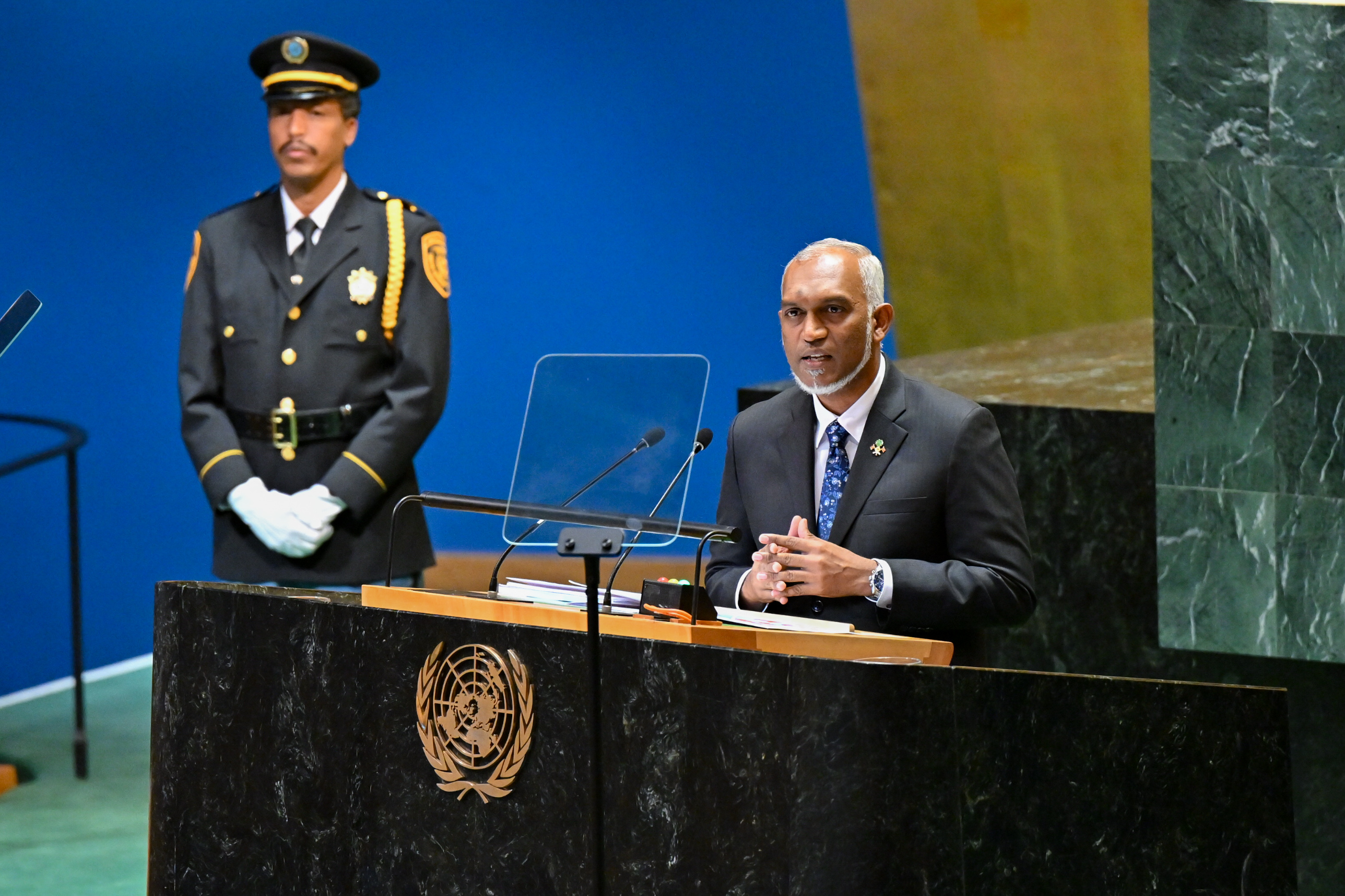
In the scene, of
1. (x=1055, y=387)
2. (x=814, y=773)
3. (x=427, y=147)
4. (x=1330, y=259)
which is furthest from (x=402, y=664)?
(x=427, y=147)

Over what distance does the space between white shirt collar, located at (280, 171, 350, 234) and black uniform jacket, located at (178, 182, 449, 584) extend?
0.02m

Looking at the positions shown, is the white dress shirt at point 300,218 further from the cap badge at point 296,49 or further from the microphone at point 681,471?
the microphone at point 681,471

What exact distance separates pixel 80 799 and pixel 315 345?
Result: 1.46 m

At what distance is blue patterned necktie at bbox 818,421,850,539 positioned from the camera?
296 centimetres

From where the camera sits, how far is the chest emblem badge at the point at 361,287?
14.1ft

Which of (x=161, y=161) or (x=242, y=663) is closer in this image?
(x=242, y=663)

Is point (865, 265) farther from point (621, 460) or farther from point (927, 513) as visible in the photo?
point (621, 460)

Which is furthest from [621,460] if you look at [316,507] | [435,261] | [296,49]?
[296,49]

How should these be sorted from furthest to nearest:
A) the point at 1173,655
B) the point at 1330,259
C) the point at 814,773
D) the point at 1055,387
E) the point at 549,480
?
the point at 1055,387 < the point at 1173,655 < the point at 1330,259 < the point at 549,480 < the point at 814,773

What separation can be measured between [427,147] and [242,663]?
3.51m

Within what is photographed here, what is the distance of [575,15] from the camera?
6.05 metres

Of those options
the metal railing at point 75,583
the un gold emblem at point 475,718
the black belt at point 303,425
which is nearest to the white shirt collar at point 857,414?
the un gold emblem at point 475,718

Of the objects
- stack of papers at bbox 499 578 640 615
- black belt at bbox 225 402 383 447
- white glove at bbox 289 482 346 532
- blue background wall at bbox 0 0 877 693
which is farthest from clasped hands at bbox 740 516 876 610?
blue background wall at bbox 0 0 877 693

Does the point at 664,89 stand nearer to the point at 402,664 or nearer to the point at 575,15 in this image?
the point at 575,15
